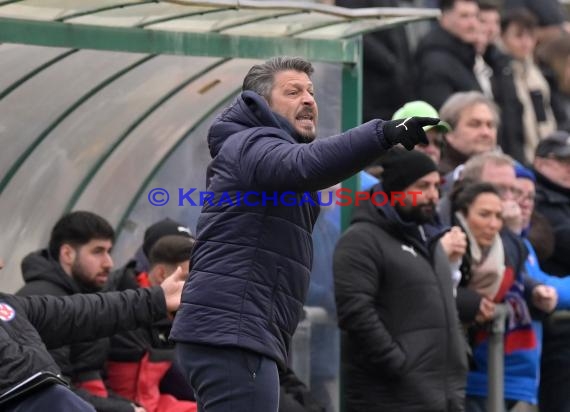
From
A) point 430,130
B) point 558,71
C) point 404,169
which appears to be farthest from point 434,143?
point 558,71

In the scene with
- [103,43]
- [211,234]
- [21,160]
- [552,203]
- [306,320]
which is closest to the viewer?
[211,234]

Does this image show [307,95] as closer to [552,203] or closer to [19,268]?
[19,268]

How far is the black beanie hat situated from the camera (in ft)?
28.3

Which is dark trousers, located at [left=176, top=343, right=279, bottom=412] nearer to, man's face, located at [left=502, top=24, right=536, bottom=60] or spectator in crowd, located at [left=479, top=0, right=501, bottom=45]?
spectator in crowd, located at [left=479, top=0, right=501, bottom=45]

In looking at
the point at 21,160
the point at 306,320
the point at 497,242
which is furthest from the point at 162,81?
the point at 497,242

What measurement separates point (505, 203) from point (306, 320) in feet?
4.87

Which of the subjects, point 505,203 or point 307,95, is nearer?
point 307,95

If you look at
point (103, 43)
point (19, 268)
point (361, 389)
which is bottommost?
point (361, 389)

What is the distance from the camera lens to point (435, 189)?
28.5 feet

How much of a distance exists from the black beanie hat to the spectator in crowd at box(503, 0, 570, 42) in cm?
529

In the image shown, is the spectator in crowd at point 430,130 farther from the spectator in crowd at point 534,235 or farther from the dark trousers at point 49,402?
the dark trousers at point 49,402

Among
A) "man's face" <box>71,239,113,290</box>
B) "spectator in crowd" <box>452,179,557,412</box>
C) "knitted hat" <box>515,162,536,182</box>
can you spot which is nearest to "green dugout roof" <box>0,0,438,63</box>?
"man's face" <box>71,239,113,290</box>

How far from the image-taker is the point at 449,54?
11562 mm

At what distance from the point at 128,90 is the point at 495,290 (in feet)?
7.91
